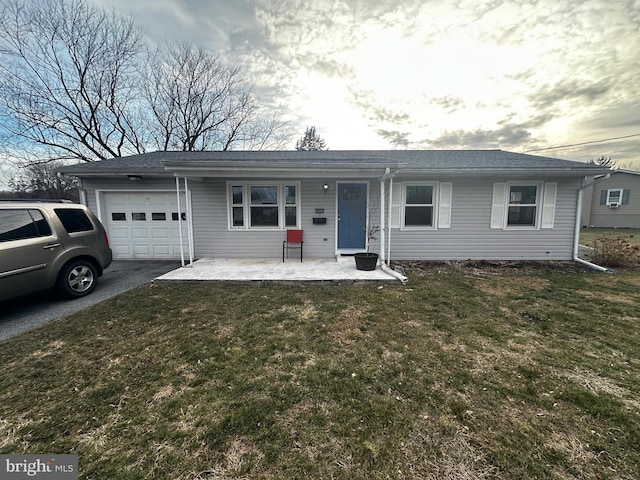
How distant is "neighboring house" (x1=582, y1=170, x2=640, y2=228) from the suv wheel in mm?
22956

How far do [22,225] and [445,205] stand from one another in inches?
339

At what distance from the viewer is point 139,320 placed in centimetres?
360

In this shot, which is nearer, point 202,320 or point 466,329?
Answer: point 466,329

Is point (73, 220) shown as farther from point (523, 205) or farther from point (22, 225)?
point (523, 205)

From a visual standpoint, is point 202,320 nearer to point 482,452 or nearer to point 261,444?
point 261,444

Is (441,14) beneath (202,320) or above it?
above

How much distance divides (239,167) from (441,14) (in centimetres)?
624

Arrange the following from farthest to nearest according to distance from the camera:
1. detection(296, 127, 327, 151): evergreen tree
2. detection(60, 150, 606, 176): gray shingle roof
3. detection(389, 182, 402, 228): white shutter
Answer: detection(296, 127, 327, 151): evergreen tree → detection(389, 182, 402, 228): white shutter → detection(60, 150, 606, 176): gray shingle roof

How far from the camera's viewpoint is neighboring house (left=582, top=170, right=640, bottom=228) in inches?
596

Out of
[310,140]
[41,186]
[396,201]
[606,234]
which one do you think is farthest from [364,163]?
[41,186]

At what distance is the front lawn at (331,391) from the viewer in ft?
5.10

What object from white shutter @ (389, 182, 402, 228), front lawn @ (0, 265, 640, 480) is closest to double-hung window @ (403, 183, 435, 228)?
white shutter @ (389, 182, 402, 228)

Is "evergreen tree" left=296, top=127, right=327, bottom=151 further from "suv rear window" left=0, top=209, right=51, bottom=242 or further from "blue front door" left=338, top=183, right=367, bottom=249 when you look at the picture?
"suv rear window" left=0, top=209, right=51, bottom=242

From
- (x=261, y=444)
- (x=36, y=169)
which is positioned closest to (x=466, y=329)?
(x=261, y=444)
